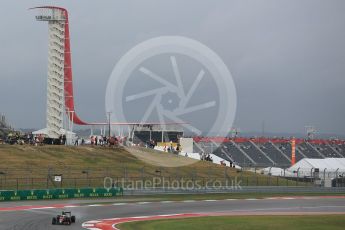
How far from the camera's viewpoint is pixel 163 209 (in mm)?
40875

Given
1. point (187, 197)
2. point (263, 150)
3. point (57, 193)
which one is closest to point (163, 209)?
point (57, 193)

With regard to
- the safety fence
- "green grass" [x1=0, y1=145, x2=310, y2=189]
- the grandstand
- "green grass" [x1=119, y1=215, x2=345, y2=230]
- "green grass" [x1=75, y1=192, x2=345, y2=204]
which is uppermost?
the grandstand

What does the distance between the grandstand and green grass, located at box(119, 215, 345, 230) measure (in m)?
62.1

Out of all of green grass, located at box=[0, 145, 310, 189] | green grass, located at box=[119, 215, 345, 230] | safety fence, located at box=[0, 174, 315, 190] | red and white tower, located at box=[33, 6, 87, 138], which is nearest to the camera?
green grass, located at box=[119, 215, 345, 230]

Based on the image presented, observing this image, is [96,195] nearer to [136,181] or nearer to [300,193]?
[136,181]

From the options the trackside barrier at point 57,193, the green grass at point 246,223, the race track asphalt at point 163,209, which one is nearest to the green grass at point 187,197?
the trackside barrier at point 57,193

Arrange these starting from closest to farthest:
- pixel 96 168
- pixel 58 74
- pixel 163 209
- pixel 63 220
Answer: pixel 63 220, pixel 163 209, pixel 96 168, pixel 58 74

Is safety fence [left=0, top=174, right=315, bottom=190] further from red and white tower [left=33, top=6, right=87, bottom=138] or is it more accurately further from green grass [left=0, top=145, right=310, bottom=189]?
red and white tower [left=33, top=6, right=87, bottom=138]

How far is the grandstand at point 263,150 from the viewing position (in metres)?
106

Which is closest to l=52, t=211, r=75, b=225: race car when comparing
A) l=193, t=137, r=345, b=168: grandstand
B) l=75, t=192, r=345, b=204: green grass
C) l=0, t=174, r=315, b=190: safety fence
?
l=75, t=192, r=345, b=204: green grass

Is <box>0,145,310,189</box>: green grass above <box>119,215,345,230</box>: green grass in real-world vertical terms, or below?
above

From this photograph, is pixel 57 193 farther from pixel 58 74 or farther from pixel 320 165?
pixel 320 165

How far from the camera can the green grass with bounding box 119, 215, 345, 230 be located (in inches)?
1224

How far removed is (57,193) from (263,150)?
Answer: 75764 mm
